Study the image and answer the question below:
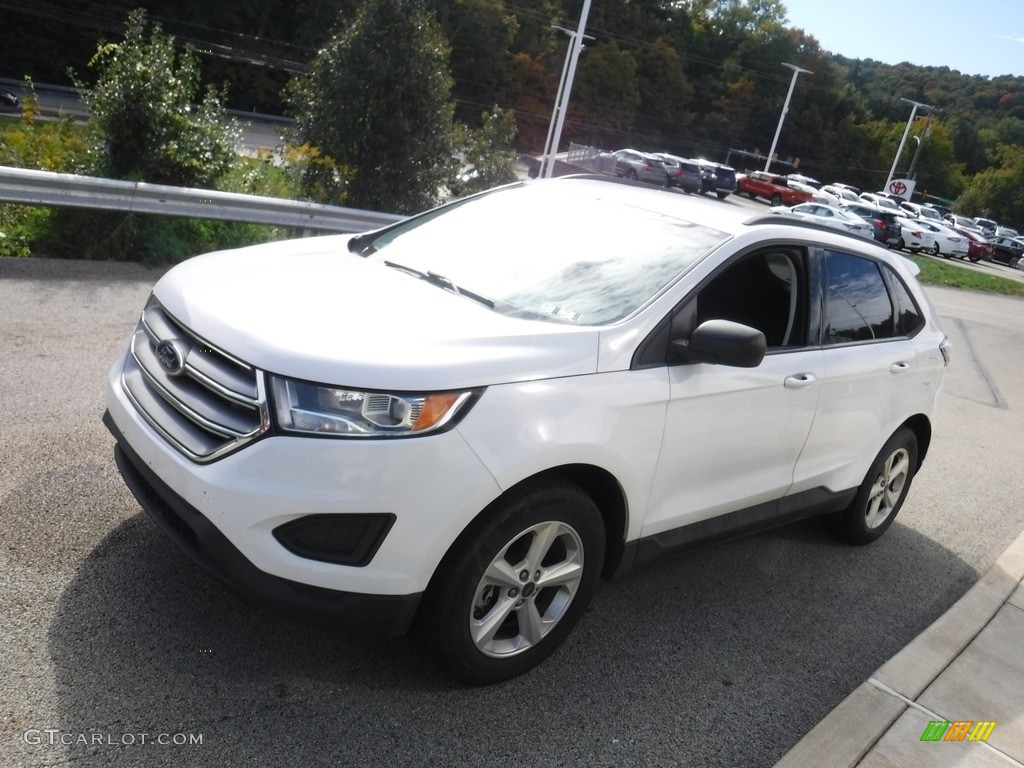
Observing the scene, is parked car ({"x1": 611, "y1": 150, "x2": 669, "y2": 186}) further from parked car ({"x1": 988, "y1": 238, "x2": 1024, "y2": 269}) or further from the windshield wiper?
the windshield wiper

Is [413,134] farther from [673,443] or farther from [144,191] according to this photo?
[673,443]

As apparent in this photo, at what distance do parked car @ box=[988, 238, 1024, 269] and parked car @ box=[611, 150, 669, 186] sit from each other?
18.5 m

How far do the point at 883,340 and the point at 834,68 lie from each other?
117 metres

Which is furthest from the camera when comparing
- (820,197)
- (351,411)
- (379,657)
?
(820,197)

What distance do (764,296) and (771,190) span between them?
51.6 metres

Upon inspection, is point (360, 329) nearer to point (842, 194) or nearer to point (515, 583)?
point (515, 583)

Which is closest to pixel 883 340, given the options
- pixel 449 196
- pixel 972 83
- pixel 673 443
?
pixel 673 443

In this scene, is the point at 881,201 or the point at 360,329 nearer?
the point at 360,329

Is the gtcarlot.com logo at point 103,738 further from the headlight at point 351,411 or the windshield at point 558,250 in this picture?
Answer: the windshield at point 558,250

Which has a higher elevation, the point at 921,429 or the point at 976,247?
the point at 921,429

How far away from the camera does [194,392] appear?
3242 millimetres

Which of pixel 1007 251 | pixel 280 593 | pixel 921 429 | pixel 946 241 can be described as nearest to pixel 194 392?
pixel 280 593

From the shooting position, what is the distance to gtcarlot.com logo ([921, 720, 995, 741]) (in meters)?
3.76

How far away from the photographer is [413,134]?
42.5ft
